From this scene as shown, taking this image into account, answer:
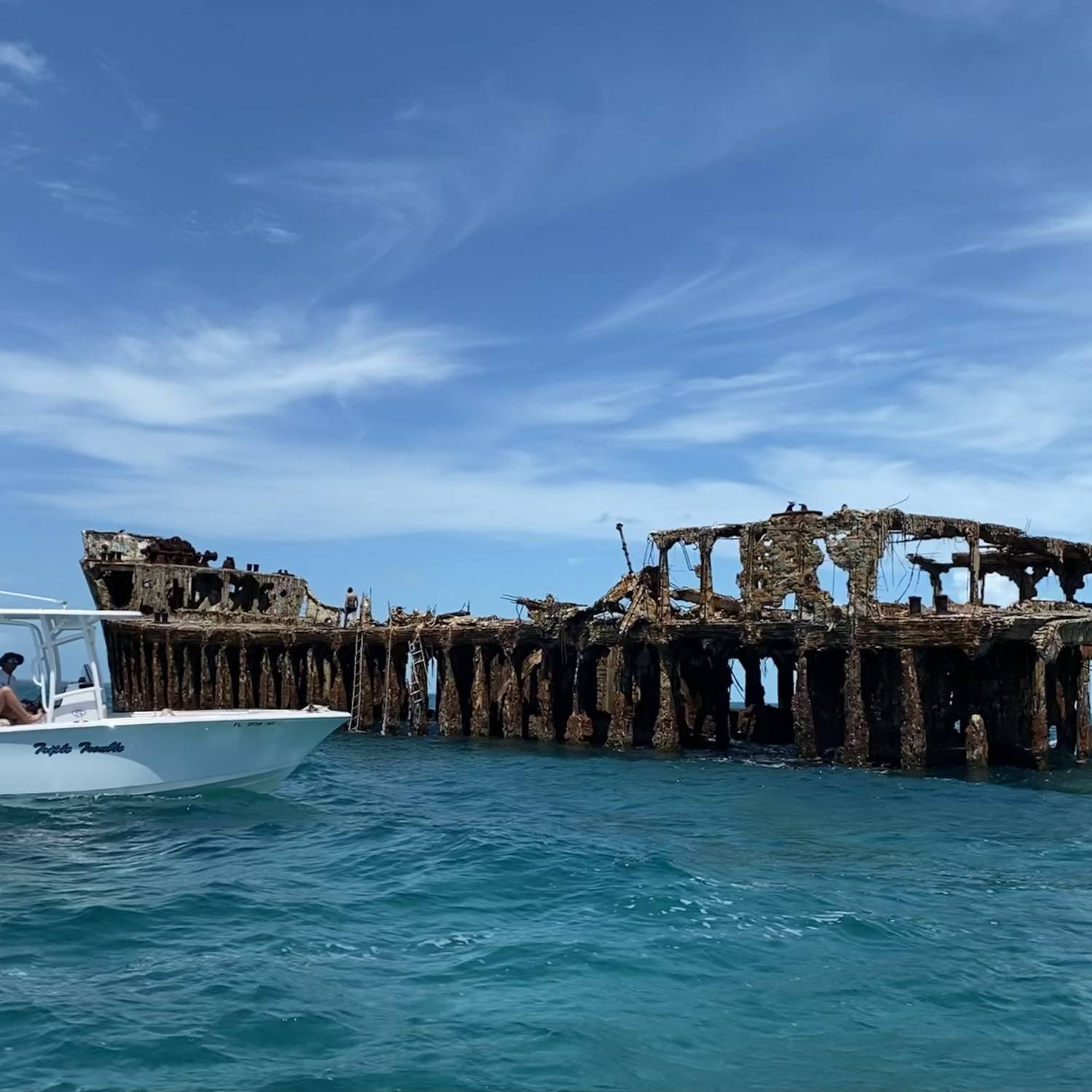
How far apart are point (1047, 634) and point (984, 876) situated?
10713 mm

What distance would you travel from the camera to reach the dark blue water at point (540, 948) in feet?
27.9

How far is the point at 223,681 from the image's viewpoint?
41.6 meters

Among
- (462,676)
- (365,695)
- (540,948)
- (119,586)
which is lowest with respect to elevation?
(540,948)

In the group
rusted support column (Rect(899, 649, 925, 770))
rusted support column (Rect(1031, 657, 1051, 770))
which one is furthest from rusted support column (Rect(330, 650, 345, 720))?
rusted support column (Rect(1031, 657, 1051, 770))

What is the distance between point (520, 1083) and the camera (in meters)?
8.14

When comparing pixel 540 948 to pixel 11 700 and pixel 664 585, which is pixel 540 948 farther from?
pixel 664 585

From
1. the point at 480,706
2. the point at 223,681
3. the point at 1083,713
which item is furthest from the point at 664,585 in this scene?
the point at 223,681

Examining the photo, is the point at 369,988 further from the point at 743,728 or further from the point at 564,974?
the point at 743,728

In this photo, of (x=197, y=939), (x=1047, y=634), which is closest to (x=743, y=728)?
(x=1047, y=634)

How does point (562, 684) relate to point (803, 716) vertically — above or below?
above

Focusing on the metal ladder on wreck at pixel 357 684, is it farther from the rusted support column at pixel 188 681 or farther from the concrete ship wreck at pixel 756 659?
the rusted support column at pixel 188 681

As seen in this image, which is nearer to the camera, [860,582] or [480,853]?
[480,853]

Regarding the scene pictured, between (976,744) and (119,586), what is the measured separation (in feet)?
129

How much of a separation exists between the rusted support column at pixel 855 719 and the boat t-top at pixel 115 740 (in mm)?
12768
